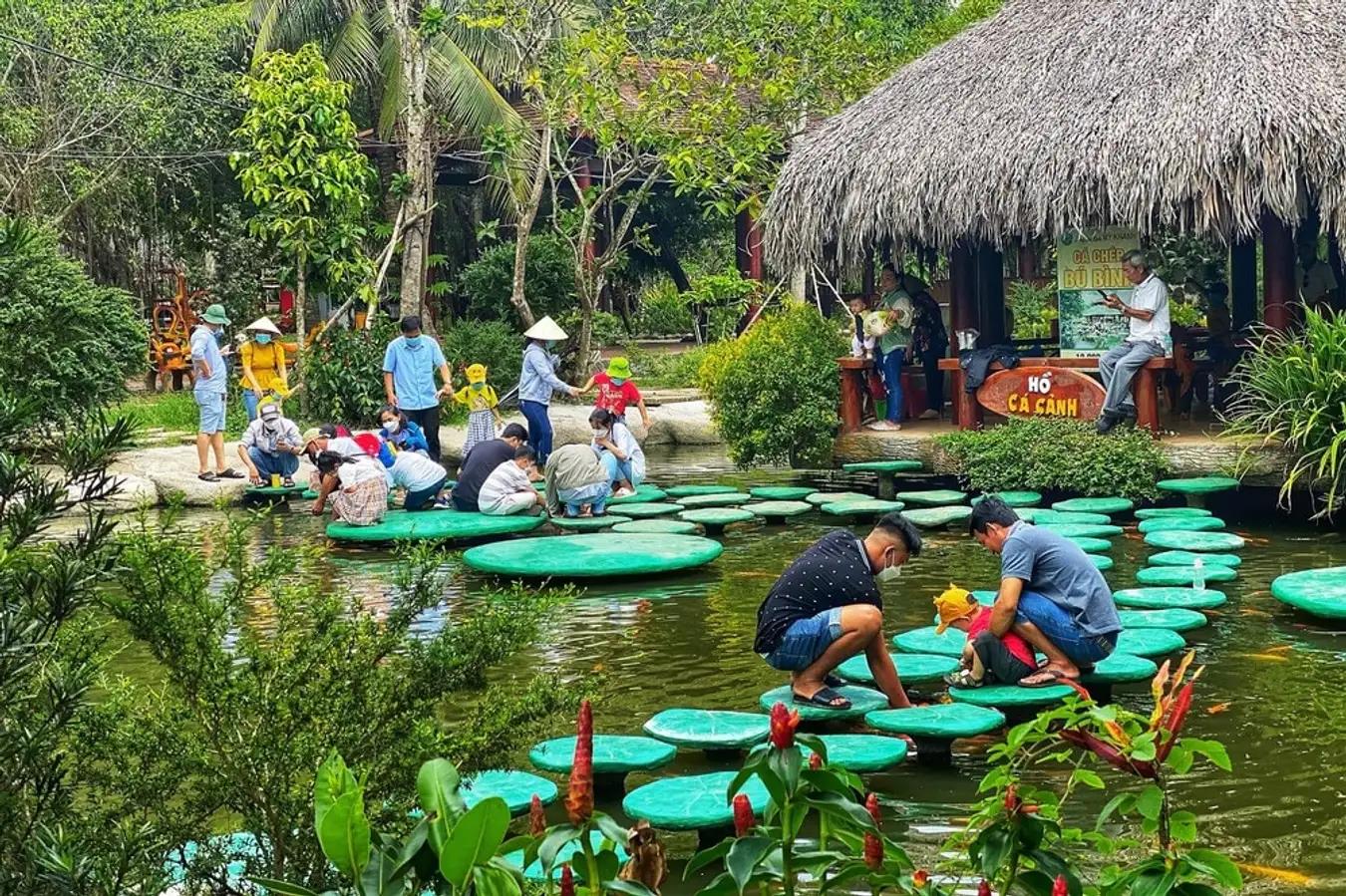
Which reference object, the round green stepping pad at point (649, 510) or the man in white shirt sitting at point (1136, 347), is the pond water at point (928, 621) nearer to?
the round green stepping pad at point (649, 510)

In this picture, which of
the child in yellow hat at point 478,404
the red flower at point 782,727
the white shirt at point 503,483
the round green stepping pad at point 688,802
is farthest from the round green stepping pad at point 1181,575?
the red flower at point 782,727

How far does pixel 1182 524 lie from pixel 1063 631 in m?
4.77

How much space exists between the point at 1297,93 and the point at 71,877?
452 inches

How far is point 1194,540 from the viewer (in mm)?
10844

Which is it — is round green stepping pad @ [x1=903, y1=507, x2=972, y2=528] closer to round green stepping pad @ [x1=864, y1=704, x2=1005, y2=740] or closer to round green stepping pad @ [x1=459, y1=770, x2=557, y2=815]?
round green stepping pad @ [x1=864, y1=704, x2=1005, y2=740]

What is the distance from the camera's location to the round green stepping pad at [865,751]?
20.2 ft

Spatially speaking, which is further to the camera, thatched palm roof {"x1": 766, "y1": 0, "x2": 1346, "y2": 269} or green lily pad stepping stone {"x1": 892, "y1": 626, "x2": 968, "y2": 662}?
thatched palm roof {"x1": 766, "y1": 0, "x2": 1346, "y2": 269}

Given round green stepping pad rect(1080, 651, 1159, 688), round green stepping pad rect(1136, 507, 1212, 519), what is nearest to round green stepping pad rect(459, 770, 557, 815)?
round green stepping pad rect(1080, 651, 1159, 688)

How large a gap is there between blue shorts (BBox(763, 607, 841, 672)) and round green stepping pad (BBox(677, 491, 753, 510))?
609 centimetres

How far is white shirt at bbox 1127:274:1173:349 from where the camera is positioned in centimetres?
Result: 1296

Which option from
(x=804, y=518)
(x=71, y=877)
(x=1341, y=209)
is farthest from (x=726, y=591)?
(x=71, y=877)

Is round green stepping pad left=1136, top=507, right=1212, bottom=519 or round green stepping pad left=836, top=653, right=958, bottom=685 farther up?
round green stepping pad left=1136, top=507, right=1212, bottom=519

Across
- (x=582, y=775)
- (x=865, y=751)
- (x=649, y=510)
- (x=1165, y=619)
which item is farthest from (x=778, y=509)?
(x=582, y=775)

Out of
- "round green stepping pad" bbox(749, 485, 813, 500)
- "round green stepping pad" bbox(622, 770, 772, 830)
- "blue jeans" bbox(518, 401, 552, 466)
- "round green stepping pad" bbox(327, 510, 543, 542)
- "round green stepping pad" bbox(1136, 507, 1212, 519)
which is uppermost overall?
"blue jeans" bbox(518, 401, 552, 466)
